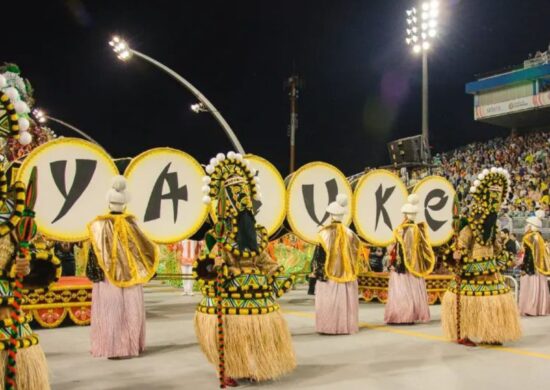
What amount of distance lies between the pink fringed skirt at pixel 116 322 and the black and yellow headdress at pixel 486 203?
12.1 ft

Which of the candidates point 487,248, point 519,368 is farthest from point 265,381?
point 487,248

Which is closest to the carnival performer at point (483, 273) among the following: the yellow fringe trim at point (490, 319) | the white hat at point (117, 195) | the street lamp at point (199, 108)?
the yellow fringe trim at point (490, 319)

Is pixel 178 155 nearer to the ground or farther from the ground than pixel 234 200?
farther from the ground

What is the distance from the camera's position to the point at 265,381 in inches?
192

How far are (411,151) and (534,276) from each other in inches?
153

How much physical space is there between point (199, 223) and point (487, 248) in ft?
11.2

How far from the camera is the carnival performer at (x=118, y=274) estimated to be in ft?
19.5

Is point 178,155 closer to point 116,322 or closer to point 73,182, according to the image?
point 73,182

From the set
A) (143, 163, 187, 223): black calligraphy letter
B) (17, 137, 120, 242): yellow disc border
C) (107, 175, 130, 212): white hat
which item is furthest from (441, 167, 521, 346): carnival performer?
(17, 137, 120, 242): yellow disc border

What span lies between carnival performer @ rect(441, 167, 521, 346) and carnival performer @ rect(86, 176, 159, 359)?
3.28 m

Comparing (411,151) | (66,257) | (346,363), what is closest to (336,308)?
(346,363)

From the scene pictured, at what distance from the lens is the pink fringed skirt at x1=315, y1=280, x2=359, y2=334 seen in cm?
750

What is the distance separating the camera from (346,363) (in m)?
5.69

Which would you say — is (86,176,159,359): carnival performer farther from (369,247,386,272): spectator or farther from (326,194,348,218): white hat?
(369,247,386,272): spectator
